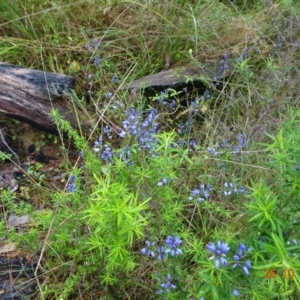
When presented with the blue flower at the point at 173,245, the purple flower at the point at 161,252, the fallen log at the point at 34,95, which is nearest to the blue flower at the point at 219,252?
the blue flower at the point at 173,245

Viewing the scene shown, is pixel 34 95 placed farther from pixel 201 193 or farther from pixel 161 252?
pixel 161 252

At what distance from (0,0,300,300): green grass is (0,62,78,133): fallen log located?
0.29 ft

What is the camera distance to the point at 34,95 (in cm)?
255

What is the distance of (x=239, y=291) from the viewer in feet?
4.64

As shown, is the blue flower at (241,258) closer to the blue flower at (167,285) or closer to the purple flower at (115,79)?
the blue flower at (167,285)

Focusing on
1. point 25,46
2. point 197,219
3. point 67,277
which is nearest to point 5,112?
point 25,46

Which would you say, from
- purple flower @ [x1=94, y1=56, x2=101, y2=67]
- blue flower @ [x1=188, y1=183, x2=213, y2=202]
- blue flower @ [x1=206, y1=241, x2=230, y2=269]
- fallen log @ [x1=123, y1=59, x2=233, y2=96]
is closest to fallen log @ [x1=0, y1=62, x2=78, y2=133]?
purple flower @ [x1=94, y1=56, x2=101, y2=67]

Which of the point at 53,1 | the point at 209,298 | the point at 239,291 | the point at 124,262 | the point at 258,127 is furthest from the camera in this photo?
the point at 53,1

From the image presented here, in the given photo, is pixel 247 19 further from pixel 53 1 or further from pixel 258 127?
pixel 53 1

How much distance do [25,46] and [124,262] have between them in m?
1.87

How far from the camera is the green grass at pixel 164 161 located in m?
1.37

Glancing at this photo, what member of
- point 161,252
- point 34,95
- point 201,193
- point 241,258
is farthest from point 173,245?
point 34,95

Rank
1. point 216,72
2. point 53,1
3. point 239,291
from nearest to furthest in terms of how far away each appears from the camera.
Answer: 1. point 239,291
2. point 216,72
3. point 53,1

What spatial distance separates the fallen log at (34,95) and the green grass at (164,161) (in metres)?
0.09
